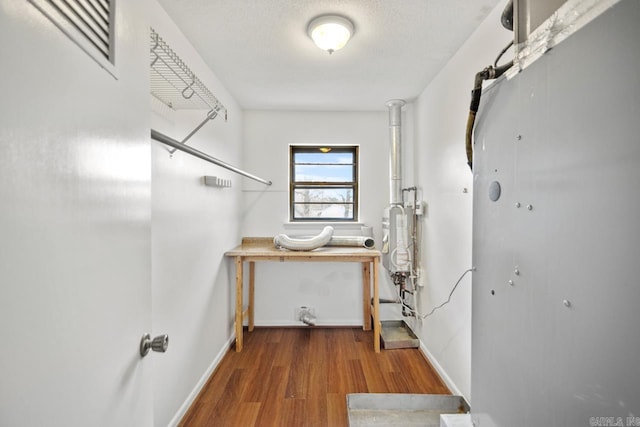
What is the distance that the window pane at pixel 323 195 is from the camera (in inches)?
124

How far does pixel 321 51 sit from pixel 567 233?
1749mm

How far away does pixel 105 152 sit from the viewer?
607 mm

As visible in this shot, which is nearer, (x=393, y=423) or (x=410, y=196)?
(x=393, y=423)

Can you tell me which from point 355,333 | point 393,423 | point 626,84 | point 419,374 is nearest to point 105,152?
point 626,84

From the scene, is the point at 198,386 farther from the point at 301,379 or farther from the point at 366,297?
the point at 366,297

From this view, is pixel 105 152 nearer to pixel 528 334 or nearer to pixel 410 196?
pixel 528 334

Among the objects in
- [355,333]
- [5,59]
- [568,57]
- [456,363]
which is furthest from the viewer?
[355,333]

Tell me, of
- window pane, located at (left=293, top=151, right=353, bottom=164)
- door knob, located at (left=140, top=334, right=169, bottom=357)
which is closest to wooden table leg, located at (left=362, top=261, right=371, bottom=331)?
window pane, located at (left=293, top=151, right=353, bottom=164)

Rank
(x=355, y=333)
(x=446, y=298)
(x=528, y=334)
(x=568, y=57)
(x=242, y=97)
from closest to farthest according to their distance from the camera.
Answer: (x=568, y=57) → (x=528, y=334) → (x=446, y=298) → (x=242, y=97) → (x=355, y=333)

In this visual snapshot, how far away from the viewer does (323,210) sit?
3156 mm

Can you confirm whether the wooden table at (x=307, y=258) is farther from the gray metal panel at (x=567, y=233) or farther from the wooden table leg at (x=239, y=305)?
the gray metal panel at (x=567, y=233)

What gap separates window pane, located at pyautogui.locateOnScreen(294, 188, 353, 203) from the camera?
3.14 metres

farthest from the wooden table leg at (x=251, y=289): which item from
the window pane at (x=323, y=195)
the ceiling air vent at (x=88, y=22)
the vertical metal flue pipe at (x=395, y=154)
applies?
the ceiling air vent at (x=88, y=22)

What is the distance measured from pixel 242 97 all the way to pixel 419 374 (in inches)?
110
